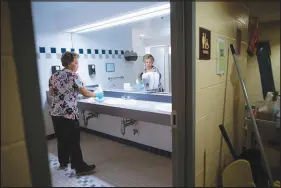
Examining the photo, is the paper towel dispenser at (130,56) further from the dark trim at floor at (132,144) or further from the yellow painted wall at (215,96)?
the yellow painted wall at (215,96)

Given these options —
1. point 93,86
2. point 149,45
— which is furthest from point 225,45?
point 149,45

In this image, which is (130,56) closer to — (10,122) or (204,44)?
(204,44)

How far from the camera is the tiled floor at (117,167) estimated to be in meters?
1.63

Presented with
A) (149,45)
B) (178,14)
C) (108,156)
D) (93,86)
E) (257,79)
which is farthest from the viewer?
(149,45)

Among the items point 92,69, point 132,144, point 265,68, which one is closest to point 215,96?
point 265,68

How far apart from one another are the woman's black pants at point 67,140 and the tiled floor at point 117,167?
3.3 inches

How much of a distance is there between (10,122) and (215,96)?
4.27 feet

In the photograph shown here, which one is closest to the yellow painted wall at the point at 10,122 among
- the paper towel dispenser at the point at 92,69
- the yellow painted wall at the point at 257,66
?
the yellow painted wall at the point at 257,66

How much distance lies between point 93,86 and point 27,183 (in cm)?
306

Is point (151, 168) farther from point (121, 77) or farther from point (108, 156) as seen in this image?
point (121, 77)

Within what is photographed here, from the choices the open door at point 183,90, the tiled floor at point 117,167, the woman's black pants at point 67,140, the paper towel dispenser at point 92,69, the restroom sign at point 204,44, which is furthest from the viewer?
the paper towel dispenser at point 92,69

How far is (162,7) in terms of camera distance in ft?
6.49

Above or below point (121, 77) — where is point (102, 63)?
above

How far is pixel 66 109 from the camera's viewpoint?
77.6 inches
